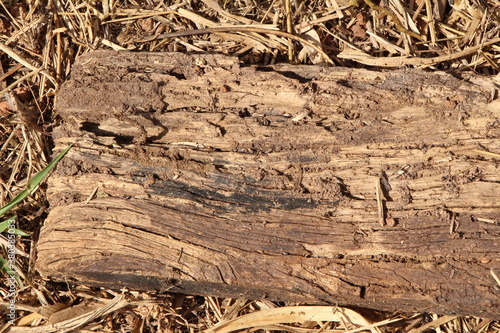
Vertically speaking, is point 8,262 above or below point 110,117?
below

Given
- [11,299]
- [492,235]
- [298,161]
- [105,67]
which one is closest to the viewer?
[492,235]

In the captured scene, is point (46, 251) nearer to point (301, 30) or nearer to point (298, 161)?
point (298, 161)

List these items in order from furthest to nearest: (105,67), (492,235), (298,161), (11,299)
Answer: (11,299)
(105,67)
(298,161)
(492,235)

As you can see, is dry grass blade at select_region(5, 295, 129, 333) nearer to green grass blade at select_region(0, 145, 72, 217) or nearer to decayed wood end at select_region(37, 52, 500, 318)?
decayed wood end at select_region(37, 52, 500, 318)

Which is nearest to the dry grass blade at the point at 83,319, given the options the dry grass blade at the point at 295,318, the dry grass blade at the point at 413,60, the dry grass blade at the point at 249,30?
the dry grass blade at the point at 295,318

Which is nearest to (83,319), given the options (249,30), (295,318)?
(295,318)

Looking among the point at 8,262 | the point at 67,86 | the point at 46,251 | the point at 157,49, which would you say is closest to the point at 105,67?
the point at 67,86

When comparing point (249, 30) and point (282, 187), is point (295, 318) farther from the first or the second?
point (249, 30)

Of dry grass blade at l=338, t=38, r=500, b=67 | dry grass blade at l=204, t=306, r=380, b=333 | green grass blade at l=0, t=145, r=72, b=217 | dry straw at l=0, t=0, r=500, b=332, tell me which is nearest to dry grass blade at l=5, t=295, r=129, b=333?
dry straw at l=0, t=0, r=500, b=332
